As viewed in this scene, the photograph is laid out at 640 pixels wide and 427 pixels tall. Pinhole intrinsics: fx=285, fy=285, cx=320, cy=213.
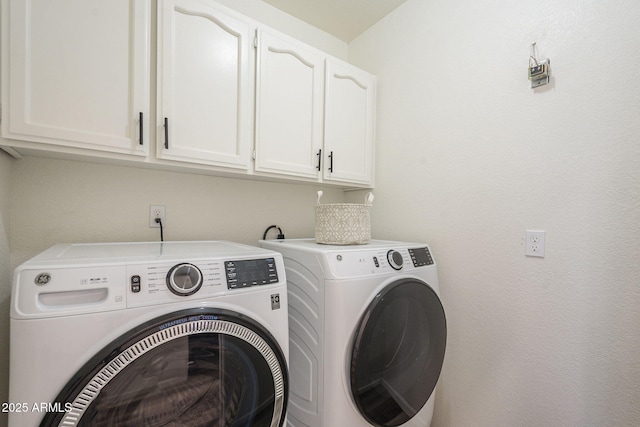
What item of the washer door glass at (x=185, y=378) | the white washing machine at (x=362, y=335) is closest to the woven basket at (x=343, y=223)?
the white washing machine at (x=362, y=335)

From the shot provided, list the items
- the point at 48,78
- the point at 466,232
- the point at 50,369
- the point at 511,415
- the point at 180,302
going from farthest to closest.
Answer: the point at 466,232 < the point at 511,415 < the point at 48,78 < the point at 180,302 < the point at 50,369

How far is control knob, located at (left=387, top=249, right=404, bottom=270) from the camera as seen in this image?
1298 millimetres

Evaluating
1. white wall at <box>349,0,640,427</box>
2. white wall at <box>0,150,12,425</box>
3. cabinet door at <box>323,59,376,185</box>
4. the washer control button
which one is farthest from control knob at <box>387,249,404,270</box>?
white wall at <box>0,150,12,425</box>

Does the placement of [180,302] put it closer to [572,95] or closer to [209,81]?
[209,81]

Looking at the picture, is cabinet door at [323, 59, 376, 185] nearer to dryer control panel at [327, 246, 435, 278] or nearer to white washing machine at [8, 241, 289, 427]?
dryer control panel at [327, 246, 435, 278]

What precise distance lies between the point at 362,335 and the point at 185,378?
63 centimetres

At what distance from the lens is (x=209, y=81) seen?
4.24ft

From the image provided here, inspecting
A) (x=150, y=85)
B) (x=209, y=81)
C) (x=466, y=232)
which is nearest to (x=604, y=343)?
(x=466, y=232)

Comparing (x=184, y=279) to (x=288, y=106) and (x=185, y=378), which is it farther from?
(x=288, y=106)

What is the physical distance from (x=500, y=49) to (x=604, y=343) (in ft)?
4.34

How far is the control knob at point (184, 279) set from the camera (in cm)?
84

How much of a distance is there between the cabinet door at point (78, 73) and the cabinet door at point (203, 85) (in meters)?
0.08

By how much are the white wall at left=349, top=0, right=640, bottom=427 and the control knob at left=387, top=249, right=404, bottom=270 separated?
1.25 feet

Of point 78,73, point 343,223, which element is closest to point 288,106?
point 343,223
